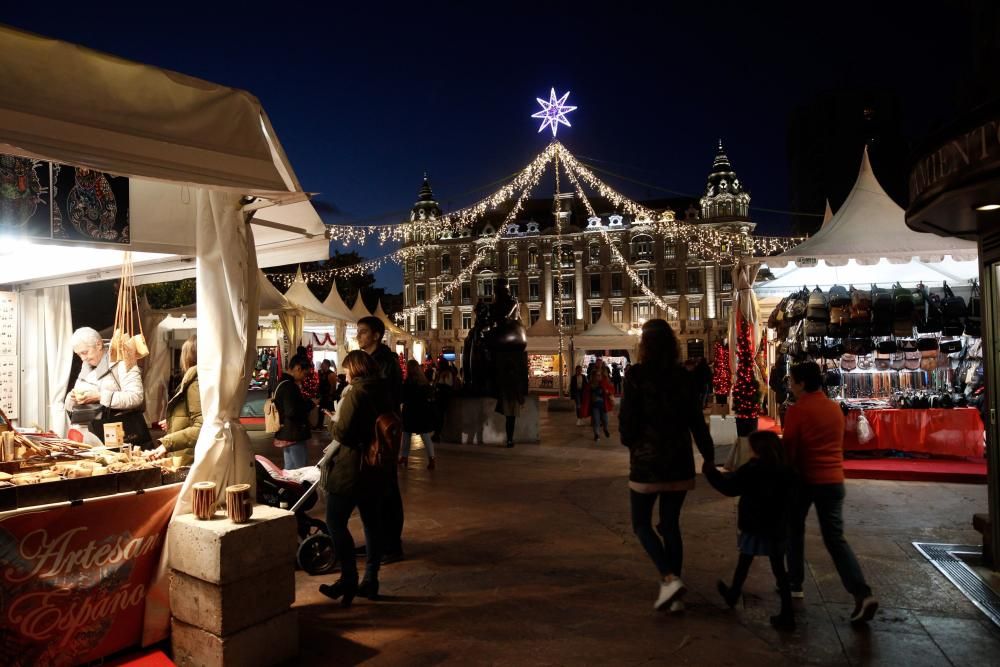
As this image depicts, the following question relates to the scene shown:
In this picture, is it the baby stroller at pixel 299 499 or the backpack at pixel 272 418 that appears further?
the backpack at pixel 272 418

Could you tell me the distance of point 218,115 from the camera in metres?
3.47

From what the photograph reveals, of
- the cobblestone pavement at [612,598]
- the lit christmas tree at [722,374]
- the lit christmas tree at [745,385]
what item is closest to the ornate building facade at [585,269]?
the lit christmas tree at [722,374]

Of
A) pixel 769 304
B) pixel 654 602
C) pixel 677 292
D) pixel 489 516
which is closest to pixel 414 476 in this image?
pixel 489 516

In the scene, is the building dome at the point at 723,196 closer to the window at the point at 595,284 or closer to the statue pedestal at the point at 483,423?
the window at the point at 595,284

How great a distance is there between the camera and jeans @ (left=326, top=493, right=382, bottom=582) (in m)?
4.39

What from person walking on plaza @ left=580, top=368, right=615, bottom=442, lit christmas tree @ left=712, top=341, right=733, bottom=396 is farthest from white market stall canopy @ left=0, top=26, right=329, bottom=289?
lit christmas tree @ left=712, top=341, right=733, bottom=396

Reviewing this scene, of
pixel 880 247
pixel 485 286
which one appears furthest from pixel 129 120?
pixel 485 286

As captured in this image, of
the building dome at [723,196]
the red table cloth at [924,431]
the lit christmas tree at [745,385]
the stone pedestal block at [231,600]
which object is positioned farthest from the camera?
the building dome at [723,196]

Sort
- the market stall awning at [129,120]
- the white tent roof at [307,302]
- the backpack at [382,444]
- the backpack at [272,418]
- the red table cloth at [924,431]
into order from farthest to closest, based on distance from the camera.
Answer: the white tent roof at [307,302]
the red table cloth at [924,431]
the backpack at [272,418]
the backpack at [382,444]
the market stall awning at [129,120]

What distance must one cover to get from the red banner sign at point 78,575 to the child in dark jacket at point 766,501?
126 inches

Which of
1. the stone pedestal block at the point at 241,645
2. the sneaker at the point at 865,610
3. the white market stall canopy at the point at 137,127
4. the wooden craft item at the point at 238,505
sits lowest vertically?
the sneaker at the point at 865,610

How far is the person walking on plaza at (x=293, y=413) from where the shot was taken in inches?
257

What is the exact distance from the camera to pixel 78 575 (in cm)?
330

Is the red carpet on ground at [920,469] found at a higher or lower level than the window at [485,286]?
lower
